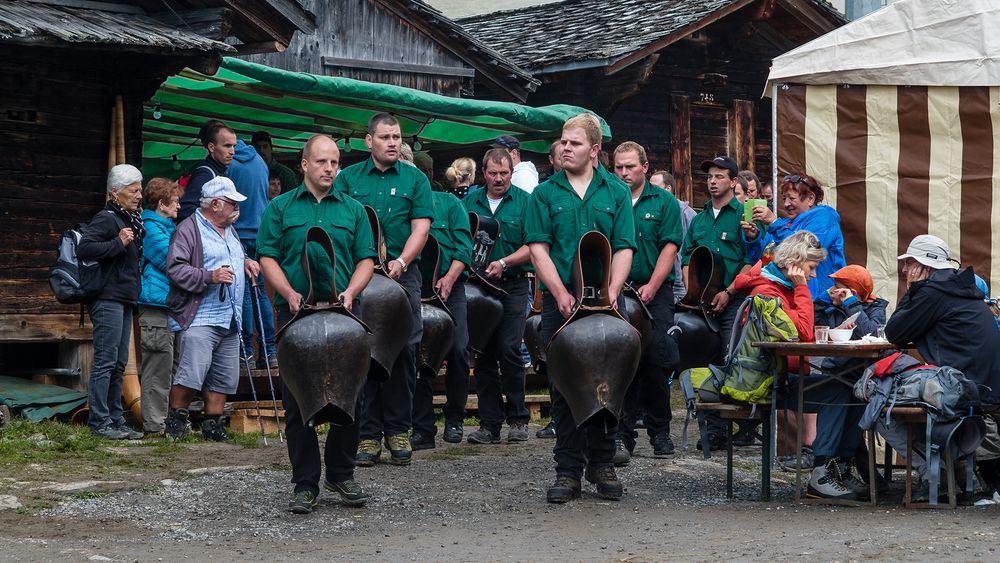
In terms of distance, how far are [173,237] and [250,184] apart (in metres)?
1.33

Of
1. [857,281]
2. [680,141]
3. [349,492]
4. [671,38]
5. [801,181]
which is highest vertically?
[671,38]

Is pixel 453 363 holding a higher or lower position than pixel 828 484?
higher

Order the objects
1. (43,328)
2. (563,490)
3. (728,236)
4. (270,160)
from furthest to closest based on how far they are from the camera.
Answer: (270,160)
(43,328)
(728,236)
(563,490)

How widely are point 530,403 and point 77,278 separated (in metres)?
4.06

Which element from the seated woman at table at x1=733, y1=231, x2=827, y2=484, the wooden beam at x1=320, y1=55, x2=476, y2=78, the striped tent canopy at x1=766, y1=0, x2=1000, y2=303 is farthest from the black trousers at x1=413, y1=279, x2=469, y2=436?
the wooden beam at x1=320, y1=55, x2=476, y2=78

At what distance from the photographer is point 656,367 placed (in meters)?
8.84

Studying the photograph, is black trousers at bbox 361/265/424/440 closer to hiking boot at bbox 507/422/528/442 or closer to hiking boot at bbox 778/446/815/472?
hiking boot at bbox 507/422/528/442

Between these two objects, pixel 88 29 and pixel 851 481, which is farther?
pixel 88 29

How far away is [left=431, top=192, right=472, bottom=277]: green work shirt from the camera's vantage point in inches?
360

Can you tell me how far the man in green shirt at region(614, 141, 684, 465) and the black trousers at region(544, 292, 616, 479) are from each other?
1059mm

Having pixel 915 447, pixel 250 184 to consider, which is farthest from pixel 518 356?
pixel 915 447

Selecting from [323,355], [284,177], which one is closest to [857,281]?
[323,355]

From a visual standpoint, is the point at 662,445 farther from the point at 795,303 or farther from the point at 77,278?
the point at 77,278

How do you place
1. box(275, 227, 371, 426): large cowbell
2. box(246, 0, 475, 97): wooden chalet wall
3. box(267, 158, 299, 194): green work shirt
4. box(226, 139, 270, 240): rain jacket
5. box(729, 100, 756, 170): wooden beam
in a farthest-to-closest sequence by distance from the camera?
1. box(729, 100, 756, 170): wooden beam
2. box(246, 0, 475, 97): wooden chalet wall
3. box(267, 158, 299, 194): green work shirt
4. box(226, 139, 270, 240): rain jacket
5. box(275, 227, 371, 426): large cowbell
